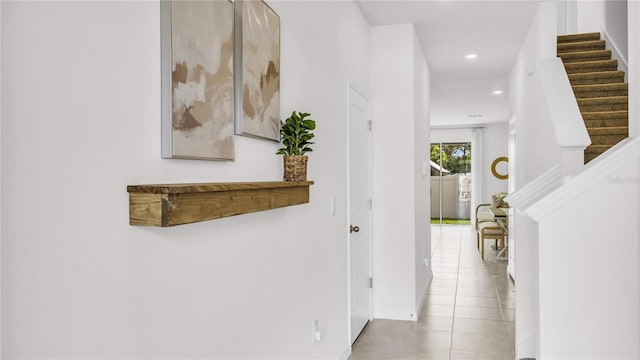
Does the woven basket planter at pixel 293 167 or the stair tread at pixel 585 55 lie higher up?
the stair tread at pixel 585 55

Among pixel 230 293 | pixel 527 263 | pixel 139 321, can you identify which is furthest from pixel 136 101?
pixel 527 263

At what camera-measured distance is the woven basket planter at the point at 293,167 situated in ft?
7.12

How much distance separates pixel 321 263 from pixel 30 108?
200 centimetres

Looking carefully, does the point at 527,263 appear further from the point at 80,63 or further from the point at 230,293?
the point at 80,63

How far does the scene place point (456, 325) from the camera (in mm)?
4102

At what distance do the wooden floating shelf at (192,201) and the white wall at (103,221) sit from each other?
5 cm

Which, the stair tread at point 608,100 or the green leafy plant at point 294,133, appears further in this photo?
the stair tread at point 608,100

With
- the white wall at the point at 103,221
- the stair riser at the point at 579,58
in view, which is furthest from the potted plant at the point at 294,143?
the stair riser at the point at 579,58

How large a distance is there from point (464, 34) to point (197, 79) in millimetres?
3612

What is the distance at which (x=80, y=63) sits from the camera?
108 centimetres

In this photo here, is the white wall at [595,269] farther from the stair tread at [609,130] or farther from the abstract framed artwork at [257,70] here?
the stair tread at [609,130]

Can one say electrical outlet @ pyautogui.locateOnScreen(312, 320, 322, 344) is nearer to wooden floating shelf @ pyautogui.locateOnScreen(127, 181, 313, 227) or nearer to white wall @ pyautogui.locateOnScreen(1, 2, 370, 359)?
white wall @ pyautogui.locateOnScreen(1, 2, 370, 359)

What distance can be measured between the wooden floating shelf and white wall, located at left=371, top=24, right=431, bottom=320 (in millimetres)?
2530

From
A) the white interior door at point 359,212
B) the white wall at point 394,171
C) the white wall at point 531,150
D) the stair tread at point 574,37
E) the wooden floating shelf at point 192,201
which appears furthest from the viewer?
the stair tread at point 574,37
